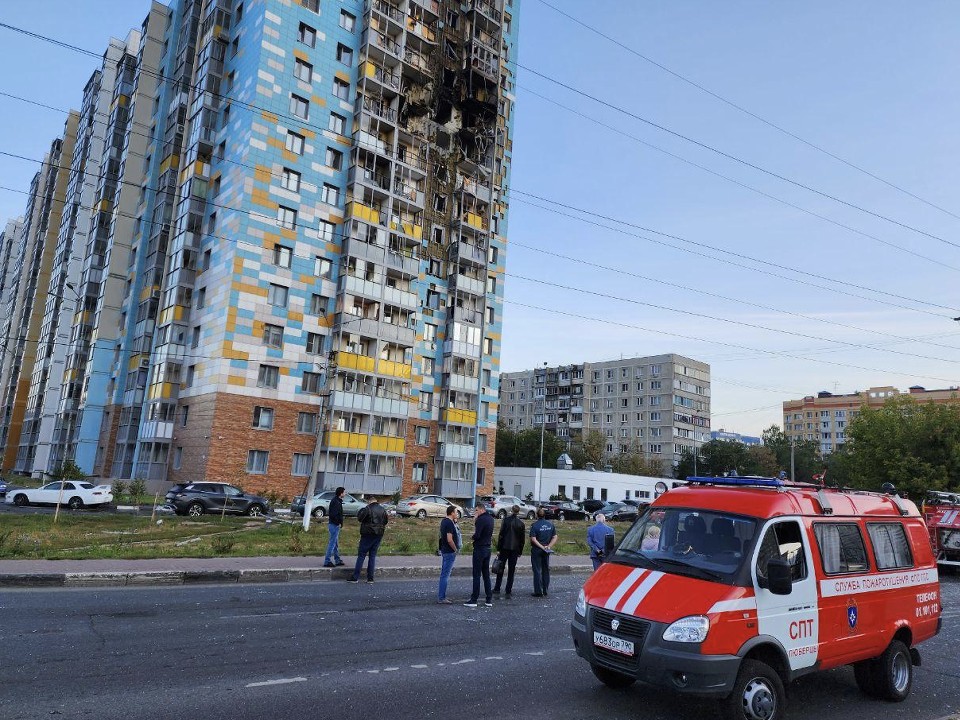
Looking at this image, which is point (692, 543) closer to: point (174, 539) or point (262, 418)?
point (174, 539)

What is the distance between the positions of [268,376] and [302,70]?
20766 millimetres

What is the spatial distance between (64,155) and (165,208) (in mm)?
40232

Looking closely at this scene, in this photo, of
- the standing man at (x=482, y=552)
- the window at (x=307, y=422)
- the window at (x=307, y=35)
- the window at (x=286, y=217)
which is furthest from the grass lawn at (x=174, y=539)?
the window at (x=307, y=35)

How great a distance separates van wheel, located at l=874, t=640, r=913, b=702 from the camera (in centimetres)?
720

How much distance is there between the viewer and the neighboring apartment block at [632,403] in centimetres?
9975

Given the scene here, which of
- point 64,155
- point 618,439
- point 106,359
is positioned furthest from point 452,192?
point 618,439

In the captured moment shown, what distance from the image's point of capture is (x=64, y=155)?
249ft

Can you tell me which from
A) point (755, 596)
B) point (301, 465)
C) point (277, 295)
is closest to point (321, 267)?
point (277, 295)

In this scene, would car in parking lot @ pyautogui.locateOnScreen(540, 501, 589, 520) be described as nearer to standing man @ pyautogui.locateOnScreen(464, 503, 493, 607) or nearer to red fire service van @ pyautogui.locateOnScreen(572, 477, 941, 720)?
standing man @ pyautogui.locateOnScreen(464, 503, 493, 607)

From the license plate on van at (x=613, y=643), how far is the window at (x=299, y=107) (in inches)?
1692

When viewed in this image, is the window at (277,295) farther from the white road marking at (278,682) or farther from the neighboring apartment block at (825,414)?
the neighboring apartment block at (825,414)

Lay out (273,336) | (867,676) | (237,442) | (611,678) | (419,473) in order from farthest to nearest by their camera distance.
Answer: (419,473), (273,336), (237,442), (867,676), (611,678)

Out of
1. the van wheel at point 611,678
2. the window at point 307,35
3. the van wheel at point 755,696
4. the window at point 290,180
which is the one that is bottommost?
the van wheel at point 611,678

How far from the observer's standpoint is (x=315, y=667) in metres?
7.23
